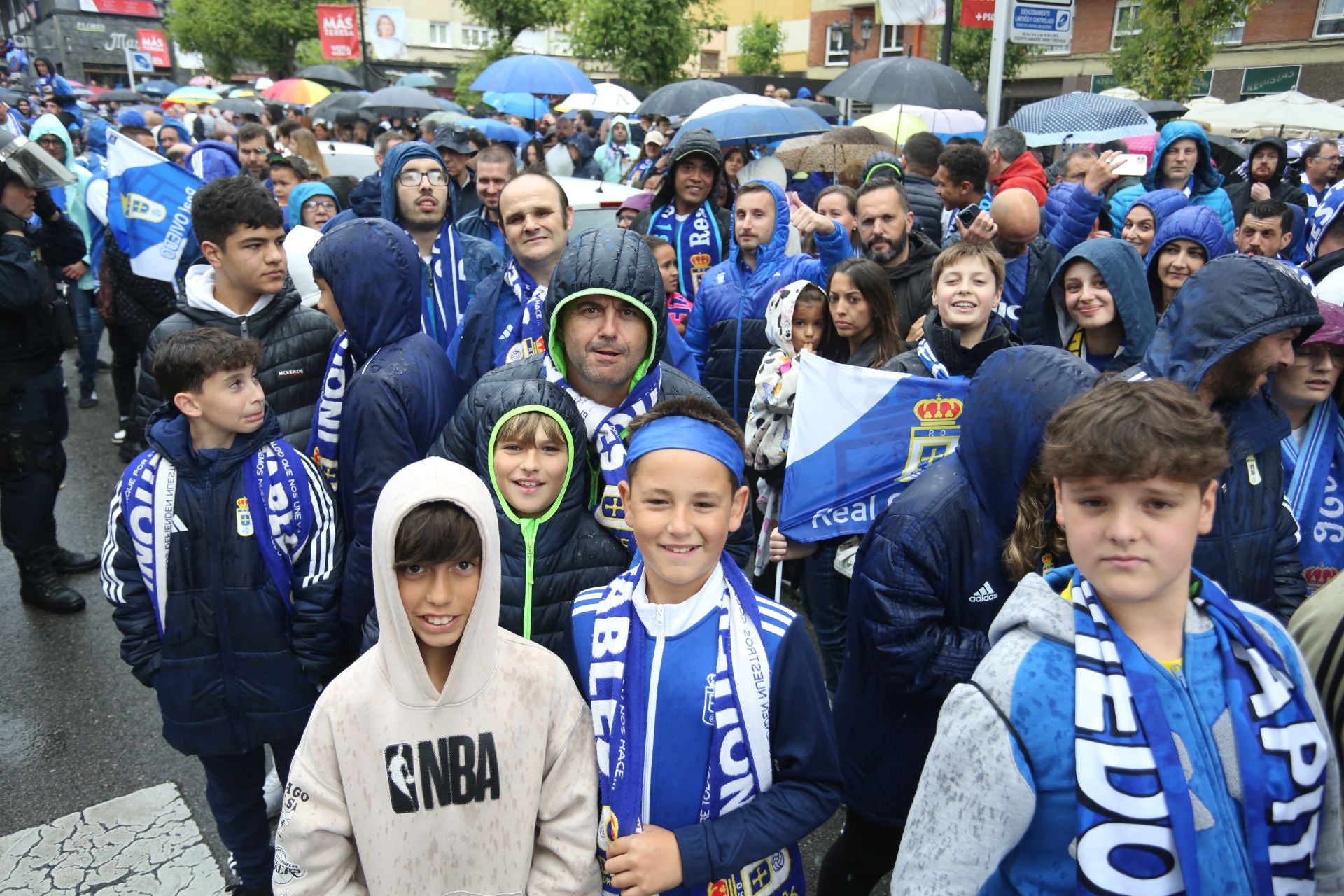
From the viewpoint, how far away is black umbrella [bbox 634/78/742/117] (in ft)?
37.0

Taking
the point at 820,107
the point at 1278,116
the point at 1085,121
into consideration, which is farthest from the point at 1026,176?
the point at 820,107

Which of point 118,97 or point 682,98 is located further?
point 118,97

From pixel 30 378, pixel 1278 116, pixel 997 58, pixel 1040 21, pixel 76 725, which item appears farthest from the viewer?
pixel 1278 116

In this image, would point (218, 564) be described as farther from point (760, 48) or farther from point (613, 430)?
point (760, 48)

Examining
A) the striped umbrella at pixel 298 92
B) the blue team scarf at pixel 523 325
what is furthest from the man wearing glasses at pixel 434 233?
the striped umbrella at pixel 298 92

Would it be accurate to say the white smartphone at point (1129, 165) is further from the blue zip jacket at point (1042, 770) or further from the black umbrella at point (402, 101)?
the black umbrella at point (402, 101)

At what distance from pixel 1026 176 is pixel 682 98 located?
5508 millimetres

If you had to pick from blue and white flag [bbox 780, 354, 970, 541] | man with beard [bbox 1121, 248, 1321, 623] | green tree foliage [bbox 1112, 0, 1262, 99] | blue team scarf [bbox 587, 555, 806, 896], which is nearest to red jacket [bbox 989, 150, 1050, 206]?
blue and white flag [bbox 780, 354, 970, 541]

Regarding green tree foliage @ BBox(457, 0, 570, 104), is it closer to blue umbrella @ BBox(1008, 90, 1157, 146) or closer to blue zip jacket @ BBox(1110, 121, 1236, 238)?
blue umbrella @ BBox(1008, 90, 1157, 146)

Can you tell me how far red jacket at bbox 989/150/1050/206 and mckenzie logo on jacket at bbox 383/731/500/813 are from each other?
253 inches

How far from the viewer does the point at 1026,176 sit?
23.7 feet

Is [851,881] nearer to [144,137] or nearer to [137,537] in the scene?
[137,537]

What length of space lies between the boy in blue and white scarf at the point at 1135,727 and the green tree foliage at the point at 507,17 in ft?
99.2

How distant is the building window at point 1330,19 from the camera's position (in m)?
23.5
